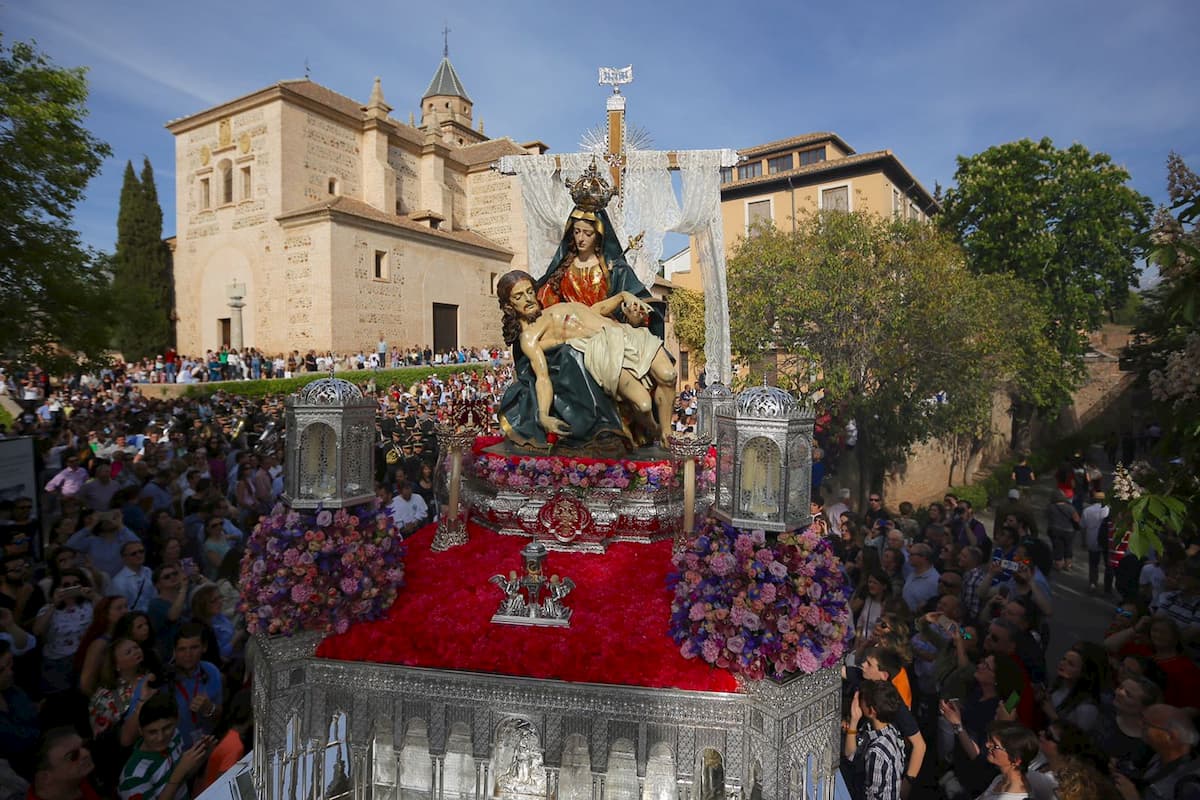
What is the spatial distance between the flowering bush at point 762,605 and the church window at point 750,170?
34.7m

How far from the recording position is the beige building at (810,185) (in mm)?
29891

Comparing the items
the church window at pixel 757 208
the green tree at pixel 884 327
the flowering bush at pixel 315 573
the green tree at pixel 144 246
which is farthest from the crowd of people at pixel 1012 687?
the green tree at pixel 144 246

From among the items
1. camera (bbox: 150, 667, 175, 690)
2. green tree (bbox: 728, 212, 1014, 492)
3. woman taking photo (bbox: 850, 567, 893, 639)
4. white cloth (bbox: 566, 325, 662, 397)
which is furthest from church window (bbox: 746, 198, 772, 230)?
camera (bbox: 150, 667, 175, 690)

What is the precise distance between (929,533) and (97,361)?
1343 cm

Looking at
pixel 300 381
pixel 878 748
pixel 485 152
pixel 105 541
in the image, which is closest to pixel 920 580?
pixel 878 748

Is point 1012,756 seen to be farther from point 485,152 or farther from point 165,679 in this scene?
point 485,152

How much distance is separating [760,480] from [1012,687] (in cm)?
238

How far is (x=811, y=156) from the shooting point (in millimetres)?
34438

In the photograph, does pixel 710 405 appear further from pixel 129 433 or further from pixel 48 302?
pixel 129 433

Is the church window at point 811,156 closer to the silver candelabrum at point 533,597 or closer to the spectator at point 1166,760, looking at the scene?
the silver candelabrum at point 533,597

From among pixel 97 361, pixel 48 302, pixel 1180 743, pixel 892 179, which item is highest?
pixel 892 179

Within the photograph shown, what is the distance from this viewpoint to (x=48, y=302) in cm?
1041

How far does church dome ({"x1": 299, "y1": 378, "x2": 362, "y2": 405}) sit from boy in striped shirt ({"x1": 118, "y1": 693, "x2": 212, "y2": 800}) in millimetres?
2055

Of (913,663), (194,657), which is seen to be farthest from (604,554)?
(194,657)
